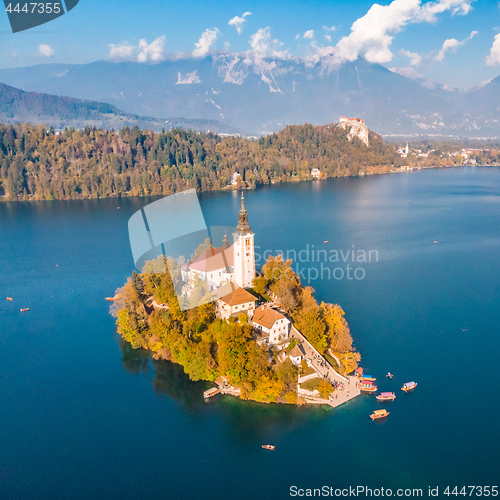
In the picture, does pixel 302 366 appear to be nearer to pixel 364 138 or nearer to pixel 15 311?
pixel 15 311

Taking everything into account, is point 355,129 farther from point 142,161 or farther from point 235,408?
point 235,408

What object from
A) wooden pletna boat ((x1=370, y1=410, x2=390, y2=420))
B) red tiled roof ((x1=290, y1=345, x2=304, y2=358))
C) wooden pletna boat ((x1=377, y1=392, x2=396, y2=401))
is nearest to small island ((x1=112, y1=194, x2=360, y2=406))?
red tiled roof ((x1=290, y1=345, x2=304, y2=358))

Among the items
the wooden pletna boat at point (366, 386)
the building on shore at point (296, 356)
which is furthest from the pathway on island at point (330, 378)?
the building on shore at point (296, 356)

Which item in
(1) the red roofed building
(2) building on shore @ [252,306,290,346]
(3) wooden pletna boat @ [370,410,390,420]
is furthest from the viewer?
(1) the red roofed building

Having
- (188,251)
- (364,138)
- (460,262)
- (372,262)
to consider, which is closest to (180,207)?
(188,251)

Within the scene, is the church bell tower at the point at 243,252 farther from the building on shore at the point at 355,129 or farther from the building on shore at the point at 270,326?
the building on shore at the point at 355,129

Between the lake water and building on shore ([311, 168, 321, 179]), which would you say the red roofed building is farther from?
building on shore ([311, 168, 321, 179])
